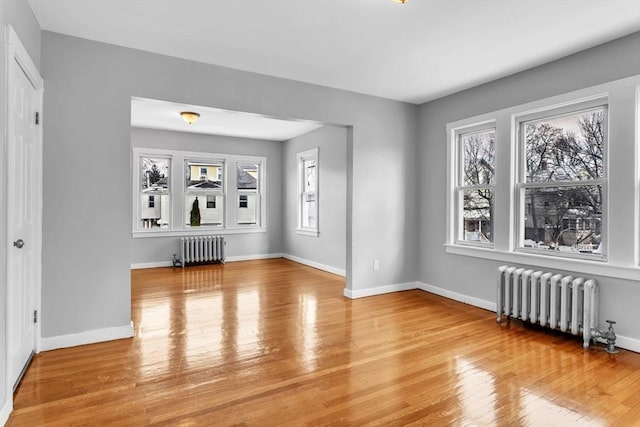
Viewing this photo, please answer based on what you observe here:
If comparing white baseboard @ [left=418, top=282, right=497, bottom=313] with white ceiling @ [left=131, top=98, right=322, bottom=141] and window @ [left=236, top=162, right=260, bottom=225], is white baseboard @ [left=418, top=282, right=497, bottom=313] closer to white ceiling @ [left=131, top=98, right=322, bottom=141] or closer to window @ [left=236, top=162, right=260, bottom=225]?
white ceiling @ [left=131, top=98, right=322, bottom=141]

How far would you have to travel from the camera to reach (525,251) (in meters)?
3.93

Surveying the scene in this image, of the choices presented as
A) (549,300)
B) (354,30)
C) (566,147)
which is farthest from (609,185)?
(354,30)

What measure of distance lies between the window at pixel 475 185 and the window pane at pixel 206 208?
16.3 ft

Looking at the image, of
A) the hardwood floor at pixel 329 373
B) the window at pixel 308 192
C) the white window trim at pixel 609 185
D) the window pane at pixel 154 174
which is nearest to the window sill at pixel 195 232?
the window pane at pixel 154 174

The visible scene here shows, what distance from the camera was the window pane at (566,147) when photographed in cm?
336

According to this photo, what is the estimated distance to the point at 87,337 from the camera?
317 centimetres

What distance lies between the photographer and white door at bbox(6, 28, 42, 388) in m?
2.20

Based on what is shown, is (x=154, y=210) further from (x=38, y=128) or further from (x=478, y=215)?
(x=478, y=215)

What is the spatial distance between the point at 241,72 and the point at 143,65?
0.96 metres

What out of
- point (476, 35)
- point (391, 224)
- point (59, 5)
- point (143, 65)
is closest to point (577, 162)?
point (476, 35)

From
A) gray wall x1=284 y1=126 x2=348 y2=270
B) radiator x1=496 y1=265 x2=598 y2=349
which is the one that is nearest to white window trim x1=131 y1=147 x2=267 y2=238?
gray wall x1=284 y1=126 x2=348 y2=270

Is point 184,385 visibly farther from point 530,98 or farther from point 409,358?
point 530,98

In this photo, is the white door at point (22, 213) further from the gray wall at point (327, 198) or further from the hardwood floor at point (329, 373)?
the gray wall at point (327, 198)

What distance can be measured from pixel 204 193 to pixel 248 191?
3.14 ft
